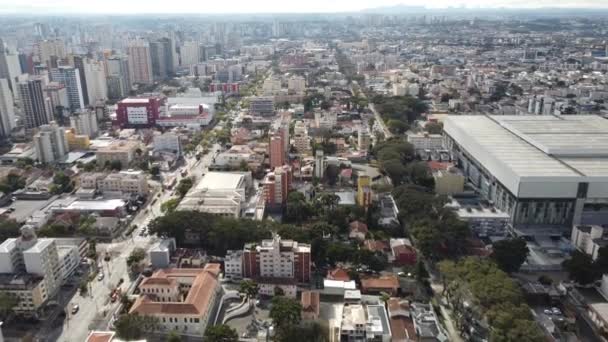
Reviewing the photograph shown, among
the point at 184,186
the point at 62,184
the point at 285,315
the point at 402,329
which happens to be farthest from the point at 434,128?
the point at 285,315

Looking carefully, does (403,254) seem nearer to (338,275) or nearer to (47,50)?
(338,275)

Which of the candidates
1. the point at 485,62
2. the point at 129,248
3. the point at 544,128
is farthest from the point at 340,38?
the point at 129,248

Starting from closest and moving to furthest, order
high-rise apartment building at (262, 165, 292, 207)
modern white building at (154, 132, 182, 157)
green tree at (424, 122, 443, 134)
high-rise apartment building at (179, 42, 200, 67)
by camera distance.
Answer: high-rise apartment building at (262, 165, 292, 207), modern white building at (154, 132, 182, 157), green tree at (424, 122, 443, 134), high-rise apartment building at (179, 42, 200, 67)

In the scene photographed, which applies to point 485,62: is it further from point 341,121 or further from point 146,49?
point 146,49

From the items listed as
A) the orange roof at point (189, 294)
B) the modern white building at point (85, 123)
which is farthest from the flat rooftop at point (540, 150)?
the modern white building at point (85, 123)

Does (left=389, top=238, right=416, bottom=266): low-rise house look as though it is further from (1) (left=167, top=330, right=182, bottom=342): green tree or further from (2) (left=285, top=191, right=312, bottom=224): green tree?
(1) (left=167, top=330, right=182, bottom=342): green tree

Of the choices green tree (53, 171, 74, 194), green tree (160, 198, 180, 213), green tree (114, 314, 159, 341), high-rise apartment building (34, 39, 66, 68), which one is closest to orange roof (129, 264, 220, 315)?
green tree (114, 314, 159, 341)
